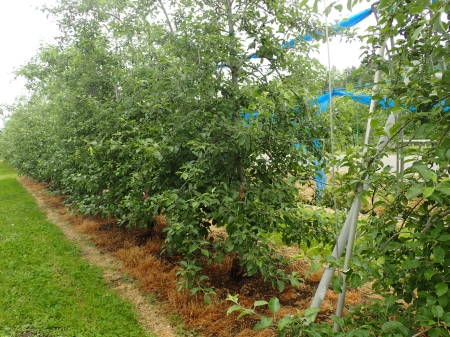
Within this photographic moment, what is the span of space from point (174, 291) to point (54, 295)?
1.32 meters

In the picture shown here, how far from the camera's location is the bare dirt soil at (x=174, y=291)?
2.99m

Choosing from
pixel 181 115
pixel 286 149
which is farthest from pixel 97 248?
pixel 286 149

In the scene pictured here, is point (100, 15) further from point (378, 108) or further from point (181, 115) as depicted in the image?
point (378, 108)

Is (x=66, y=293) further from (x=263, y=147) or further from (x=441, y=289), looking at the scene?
(x=441, y=289)

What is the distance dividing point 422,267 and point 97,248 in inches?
194

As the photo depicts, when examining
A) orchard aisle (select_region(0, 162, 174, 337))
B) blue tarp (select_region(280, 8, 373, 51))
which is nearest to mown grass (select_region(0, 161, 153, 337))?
orchard aisle (select_region(0, 162, 174, 337))

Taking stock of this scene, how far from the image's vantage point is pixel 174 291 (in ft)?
11.4

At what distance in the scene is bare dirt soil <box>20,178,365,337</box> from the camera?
2.99 m

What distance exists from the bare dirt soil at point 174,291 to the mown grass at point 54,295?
0.63ft

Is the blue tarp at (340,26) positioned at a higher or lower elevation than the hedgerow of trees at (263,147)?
higher

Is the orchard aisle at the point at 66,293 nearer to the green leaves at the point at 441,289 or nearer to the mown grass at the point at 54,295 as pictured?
the mown grass at the point at 54,295

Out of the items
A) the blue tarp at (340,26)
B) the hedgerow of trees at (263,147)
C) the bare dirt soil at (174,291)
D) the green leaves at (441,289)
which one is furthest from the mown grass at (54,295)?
the blue tarp at (340,26)

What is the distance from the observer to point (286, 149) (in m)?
2.93

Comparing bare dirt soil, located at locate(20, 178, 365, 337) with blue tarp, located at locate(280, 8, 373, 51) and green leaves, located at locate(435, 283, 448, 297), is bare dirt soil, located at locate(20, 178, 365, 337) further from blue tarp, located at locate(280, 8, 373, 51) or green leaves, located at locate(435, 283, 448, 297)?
blue tarp, located at locate(280, 8, 373, 51)
